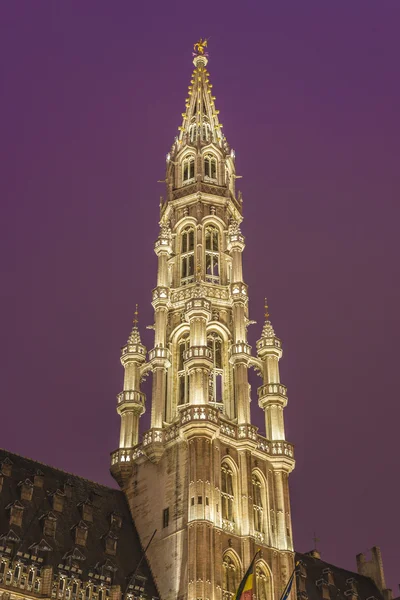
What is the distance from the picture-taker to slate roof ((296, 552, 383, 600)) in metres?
96.8

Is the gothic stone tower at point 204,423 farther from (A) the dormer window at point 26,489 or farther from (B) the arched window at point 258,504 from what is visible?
(A) the dormer window at point 26,489

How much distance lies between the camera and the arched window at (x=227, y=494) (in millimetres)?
82000

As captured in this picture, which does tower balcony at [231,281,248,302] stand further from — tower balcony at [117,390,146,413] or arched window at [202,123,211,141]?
arched window at [202,123,211,141]

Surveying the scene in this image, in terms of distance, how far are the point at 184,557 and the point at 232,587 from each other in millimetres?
4844

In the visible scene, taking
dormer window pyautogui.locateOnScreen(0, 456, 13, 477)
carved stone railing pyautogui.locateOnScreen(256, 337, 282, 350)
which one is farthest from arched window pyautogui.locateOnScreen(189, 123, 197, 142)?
dormer window pyautogui.locateOnScreen(0, 456, 13, 477)

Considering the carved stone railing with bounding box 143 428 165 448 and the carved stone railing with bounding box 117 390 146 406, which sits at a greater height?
the carved stone railing with bounding box 117 390 146 406

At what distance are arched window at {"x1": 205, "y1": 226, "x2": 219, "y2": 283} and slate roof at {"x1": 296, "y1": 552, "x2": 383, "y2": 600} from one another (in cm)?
3152

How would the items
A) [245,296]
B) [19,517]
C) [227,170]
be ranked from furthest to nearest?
[227,170], [245,296], [19,517]

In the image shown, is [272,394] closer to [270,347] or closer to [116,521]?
[270,347]

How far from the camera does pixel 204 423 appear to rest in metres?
82.7

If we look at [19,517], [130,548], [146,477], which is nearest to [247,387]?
[146,477]

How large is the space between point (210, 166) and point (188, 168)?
2.62 meters

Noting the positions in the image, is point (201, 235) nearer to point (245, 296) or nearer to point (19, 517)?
point (245, 296)

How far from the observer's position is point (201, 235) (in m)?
102
